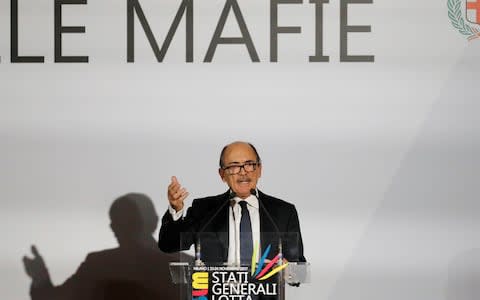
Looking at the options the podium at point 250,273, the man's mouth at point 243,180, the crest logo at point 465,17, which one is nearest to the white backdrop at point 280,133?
the crest logo at point 465,17

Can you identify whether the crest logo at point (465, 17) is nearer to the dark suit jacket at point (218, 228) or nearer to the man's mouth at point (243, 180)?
the dark suit jacket at point (218, 228)

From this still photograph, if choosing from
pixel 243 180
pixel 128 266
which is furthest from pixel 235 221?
pixel 128 266

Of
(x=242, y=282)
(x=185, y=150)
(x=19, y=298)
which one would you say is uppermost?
(x=185, y=150)

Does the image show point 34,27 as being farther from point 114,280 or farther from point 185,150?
point 114,280

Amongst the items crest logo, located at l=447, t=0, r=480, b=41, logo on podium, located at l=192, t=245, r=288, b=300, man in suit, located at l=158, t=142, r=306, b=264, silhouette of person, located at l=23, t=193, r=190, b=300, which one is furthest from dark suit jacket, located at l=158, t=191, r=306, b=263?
crest logo, located at l=447, t=0, r=480, b=41

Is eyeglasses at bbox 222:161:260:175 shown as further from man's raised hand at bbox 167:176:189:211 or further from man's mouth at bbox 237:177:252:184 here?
man's raised hand at bbox 167:176:189:211

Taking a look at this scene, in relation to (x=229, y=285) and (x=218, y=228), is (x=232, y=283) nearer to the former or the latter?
(x=229, y=285)

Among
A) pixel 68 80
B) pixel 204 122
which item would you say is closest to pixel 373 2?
pixel 204 122

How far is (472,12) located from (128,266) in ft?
7.97

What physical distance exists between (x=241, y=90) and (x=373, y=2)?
90cm

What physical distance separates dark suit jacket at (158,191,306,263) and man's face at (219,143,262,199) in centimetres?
10

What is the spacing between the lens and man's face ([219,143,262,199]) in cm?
415

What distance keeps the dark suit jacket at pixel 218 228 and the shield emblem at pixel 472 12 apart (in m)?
1.62

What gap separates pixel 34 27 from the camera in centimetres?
525
